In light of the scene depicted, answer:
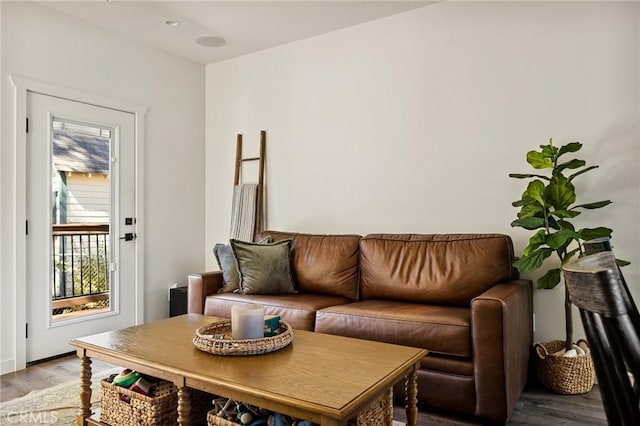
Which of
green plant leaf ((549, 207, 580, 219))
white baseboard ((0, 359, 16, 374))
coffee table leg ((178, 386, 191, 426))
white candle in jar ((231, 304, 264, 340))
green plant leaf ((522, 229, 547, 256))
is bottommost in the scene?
white baseboard ((0, 359, 16, 374))

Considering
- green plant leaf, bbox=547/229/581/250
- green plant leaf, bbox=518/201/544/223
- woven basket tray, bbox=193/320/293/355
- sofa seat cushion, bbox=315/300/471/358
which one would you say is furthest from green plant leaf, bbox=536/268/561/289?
woven basket tray, bbox=193/320/293/355

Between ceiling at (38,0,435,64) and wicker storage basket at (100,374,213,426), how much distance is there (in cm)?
279

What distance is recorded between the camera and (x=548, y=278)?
2.75 meters

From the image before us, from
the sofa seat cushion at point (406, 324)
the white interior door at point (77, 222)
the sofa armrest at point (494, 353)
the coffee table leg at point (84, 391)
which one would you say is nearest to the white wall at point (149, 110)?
the white interior door at point (77, 222)

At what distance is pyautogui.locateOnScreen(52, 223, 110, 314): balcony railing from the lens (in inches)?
141

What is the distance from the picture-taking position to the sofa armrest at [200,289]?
11.2ft

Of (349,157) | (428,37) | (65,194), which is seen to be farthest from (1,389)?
(428,37)

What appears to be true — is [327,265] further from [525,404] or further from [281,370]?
[281,370]

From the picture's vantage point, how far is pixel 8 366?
316cm

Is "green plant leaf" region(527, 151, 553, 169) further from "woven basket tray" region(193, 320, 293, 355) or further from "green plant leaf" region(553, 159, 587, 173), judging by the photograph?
"woven basket tray" region(193, 320, 293, 355)

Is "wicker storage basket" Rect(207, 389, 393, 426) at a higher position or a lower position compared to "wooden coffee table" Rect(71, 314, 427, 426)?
lower

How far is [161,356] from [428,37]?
3005 millimetres

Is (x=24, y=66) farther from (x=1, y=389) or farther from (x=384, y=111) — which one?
(x=384, y=111)

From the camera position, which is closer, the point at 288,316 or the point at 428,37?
the point at 288,316
